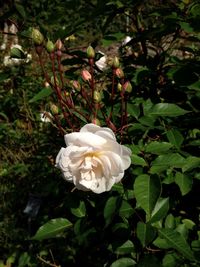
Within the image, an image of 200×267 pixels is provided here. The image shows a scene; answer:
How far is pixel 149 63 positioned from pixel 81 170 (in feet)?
2.44

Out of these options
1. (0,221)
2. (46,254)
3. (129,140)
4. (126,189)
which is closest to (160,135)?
(129,140)

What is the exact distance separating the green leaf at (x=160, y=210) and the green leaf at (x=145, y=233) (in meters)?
0.03

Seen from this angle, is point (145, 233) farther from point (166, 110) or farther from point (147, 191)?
point (166, 110)

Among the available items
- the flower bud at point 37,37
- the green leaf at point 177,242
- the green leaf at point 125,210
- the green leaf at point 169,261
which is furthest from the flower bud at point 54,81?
the green leaf at point 169,261

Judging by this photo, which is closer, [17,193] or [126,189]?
[126,189]

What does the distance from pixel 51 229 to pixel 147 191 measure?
41 centimetres

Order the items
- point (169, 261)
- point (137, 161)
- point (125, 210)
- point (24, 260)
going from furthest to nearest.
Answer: point (24, 260), point (169, 261), point (125, 210), point (137, 161)

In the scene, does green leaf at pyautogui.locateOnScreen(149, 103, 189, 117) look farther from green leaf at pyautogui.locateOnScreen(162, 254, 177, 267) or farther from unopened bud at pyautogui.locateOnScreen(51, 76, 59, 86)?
green leaf at pyautogui.locateOnScreen(162, 254, 177, 267)

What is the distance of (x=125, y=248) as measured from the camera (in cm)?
129

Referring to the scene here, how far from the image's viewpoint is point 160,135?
1.45 m

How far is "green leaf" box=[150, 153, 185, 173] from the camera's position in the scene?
1095 millimetres

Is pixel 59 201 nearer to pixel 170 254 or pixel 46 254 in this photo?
pixel 46 254

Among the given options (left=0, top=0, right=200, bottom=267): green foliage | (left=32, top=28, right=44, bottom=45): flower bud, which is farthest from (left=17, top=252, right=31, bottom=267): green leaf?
(left=32, top=28, right=44, bottom=45): flower bud

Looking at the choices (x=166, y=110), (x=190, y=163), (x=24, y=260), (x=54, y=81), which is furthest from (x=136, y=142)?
(x=24, y=260)
